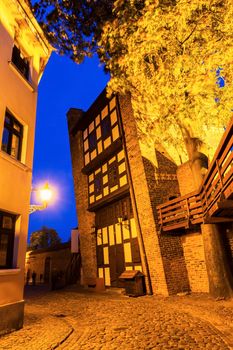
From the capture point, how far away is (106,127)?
52.6 feet

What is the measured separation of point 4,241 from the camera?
20.8 feet

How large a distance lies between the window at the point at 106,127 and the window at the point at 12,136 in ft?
27.5

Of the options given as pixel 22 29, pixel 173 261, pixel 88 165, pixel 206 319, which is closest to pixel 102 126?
pixel 88 165

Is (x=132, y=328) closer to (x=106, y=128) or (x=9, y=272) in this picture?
(x=9, y=272)

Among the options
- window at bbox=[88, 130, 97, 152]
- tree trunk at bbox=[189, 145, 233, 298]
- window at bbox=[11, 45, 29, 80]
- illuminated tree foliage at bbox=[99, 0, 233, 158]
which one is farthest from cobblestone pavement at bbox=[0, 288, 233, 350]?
window at bbox=[88, 130, 97, 152]

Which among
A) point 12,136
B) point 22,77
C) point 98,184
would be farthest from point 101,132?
point 12,136

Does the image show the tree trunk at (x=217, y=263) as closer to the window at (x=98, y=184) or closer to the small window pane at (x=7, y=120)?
the small window pane at (x=7, y=120)

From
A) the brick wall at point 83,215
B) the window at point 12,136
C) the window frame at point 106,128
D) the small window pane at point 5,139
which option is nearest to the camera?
the small window pane at point 5,139

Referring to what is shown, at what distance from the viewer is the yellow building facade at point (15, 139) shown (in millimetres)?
6180

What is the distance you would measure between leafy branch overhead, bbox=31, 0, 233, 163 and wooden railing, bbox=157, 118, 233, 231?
2327 millimetres

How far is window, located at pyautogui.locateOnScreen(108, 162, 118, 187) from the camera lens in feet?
48.6

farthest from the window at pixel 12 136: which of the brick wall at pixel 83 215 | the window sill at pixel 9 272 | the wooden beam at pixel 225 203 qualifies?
→ the brick wall at pixel 83 215

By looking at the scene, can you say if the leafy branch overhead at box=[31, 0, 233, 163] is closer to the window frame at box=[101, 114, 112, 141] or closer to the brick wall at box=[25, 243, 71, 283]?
the window frame at box=[101, 114, 112, 141]

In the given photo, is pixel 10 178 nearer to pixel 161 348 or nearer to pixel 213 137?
pixel 161 348
